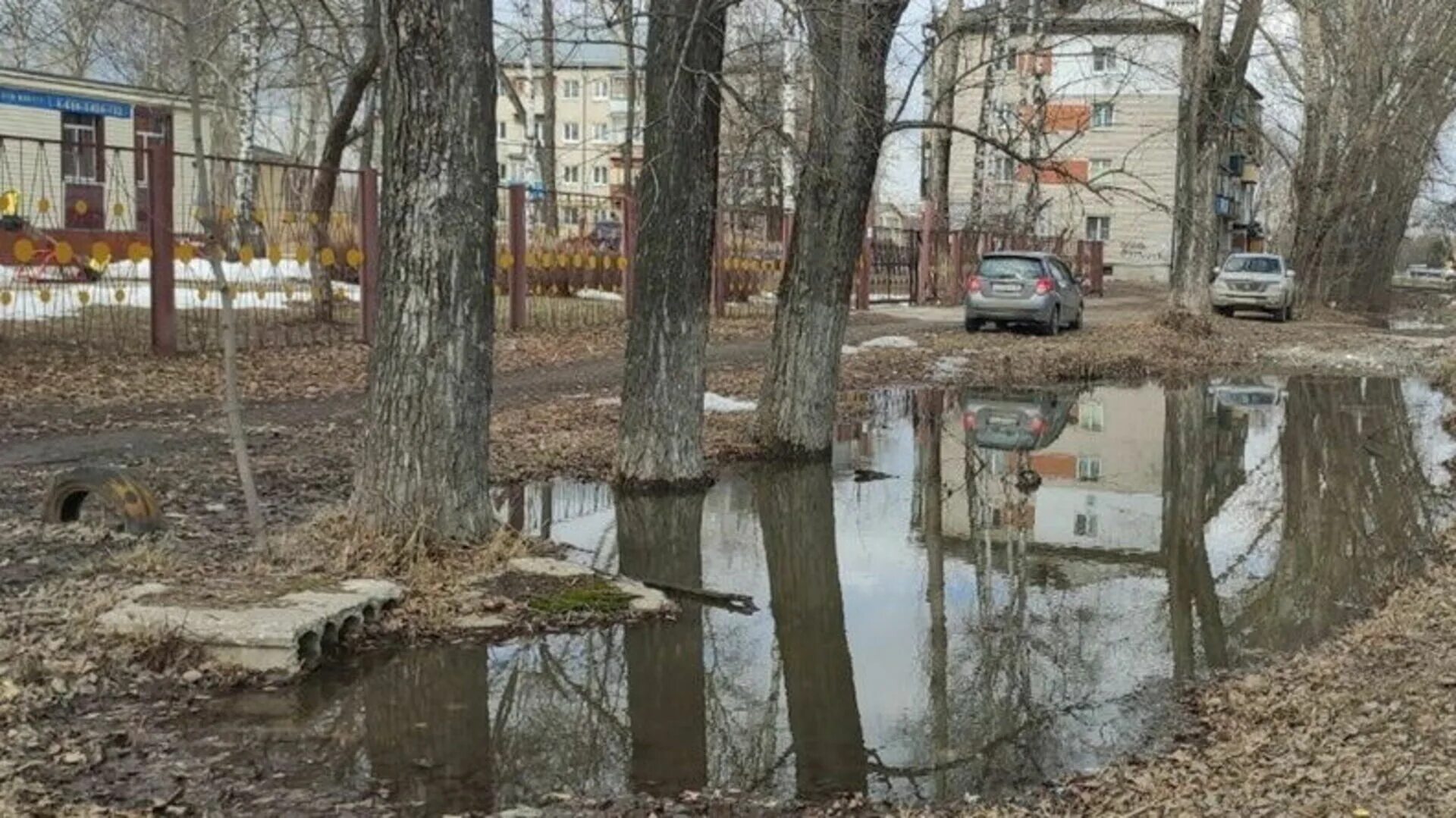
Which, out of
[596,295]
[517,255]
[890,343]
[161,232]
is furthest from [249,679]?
[890,343]

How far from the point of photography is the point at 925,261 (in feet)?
105

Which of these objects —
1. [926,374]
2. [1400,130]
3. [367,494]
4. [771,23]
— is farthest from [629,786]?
[1400,130]

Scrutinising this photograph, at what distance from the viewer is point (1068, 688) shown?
590 centimetres

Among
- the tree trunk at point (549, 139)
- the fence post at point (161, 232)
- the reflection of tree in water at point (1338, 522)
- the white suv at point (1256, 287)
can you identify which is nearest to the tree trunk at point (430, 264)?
the reflection of tree in water at point (1338, 522)

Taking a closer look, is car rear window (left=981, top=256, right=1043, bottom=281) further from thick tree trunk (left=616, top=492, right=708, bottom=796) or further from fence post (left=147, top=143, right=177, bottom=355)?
thick tree trunk (left=616, top=492, right=708, bottom=796)

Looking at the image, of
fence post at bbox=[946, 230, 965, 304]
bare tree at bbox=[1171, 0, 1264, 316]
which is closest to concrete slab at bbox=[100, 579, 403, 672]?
bare tree at bbox=[1171, 0, 1264, 316]

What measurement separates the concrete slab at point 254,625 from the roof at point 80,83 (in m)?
21.6

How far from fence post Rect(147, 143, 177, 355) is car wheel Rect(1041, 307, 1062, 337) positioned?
→ 49.3 ft

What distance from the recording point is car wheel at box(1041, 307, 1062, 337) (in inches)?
936

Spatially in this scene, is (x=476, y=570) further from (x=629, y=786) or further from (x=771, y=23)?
(x=771, y=23)

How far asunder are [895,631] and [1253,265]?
93.1ft

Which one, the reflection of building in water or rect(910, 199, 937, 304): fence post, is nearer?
the reflection of building in water

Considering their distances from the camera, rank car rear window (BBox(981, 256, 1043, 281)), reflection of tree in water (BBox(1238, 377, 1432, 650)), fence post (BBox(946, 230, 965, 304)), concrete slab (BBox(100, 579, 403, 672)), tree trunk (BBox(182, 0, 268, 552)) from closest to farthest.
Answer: concrete slab (BBox(100, 579, 403, 672)), tree trunk (BBox(182, 0, 268, 552)), reflection of tree in water (BBox(1238, 377, 1432, 650)), car rear window (BBox(981, 256, 1043, 281)), fence post (BBox(946, 230, 965, 304))

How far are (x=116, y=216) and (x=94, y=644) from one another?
34.1 ft
